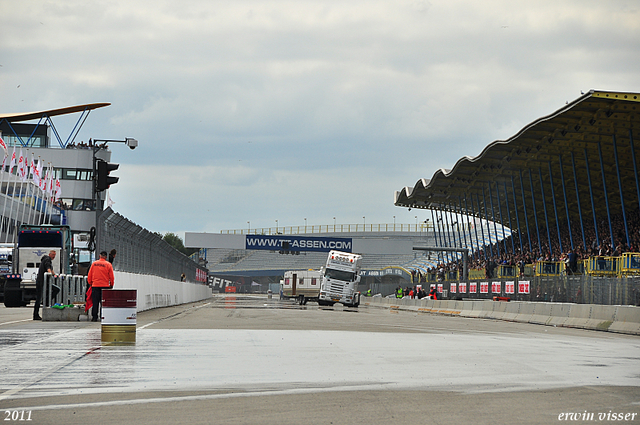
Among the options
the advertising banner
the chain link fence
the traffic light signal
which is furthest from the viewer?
the advertising banner

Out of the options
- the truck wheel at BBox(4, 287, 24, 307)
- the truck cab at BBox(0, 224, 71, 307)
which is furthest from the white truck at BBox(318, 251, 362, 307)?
the truck wheel at BBox(4, 287, 24, 307)

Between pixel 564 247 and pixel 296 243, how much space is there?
45.3 m

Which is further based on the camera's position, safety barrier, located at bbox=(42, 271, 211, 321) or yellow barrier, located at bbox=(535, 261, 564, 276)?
yellow barrier, located at bbox=(535, 261, 564, 276)

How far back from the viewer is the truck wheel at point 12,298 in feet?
108

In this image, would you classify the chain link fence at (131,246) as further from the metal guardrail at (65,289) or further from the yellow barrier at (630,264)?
the yellow barrier at (630,264)

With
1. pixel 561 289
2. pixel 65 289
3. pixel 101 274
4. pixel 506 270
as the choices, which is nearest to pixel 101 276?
pixel 101 274

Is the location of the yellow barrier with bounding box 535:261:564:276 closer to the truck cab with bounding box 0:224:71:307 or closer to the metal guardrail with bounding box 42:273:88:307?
the truck cab with bounding box 0:224:71:307

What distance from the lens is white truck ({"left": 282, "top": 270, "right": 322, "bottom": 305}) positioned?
62081 mm

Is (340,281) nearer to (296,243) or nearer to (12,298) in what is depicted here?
(12,298)

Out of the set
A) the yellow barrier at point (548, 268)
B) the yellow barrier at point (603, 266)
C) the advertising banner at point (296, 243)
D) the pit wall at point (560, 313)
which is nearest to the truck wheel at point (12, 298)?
the pit wall at point (560, 313)

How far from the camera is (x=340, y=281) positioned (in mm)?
53656

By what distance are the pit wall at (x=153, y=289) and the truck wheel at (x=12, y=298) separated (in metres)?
5.58

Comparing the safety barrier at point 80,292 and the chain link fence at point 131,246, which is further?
the chain link fence at point 131,246

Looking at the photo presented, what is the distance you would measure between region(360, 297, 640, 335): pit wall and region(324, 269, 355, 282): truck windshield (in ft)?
38.3
